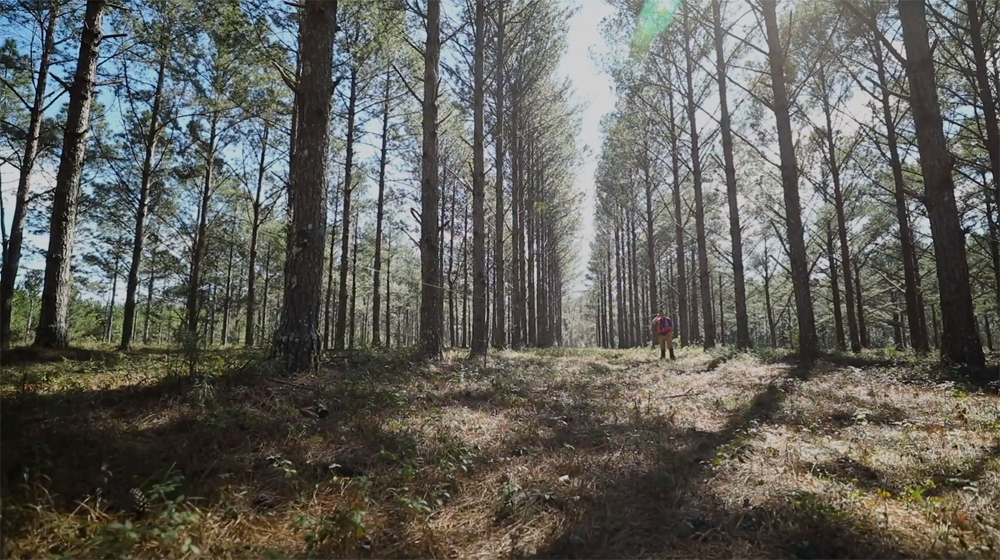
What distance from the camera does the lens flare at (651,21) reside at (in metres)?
12.7

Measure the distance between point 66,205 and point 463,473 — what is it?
8.97 metres

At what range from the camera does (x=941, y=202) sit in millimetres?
7051

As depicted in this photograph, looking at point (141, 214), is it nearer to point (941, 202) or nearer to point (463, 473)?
point (463, 473)

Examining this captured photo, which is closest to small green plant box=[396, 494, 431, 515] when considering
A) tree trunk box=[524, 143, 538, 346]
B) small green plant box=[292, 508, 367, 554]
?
small green plant box=[292, 508, 367, 554]

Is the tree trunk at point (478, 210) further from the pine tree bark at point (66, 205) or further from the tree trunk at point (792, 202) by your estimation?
the pine tree bark at point (66, 205)

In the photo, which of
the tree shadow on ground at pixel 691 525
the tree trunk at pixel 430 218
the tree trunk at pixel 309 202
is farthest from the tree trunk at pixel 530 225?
the tree shadow on ground at pixel 691 525

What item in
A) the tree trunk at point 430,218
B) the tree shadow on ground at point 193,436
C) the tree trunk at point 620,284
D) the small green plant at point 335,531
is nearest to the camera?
the small green plant at point 335,531

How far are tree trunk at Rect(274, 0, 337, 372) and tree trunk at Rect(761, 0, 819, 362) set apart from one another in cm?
943

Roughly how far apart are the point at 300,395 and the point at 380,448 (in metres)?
1.40

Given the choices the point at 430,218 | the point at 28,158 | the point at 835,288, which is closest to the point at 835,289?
the point at 835,288

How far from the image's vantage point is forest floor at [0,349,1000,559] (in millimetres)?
2139

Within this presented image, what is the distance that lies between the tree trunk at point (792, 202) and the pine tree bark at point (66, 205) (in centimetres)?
1345

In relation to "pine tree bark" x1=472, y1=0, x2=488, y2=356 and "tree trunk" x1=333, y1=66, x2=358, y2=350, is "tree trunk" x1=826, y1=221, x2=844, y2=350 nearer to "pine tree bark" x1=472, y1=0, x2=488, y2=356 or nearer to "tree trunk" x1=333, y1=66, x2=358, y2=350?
"pine tree bark" x1=472, y1=0, x2=488, y2=356

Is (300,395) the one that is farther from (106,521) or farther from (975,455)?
(975,455)
